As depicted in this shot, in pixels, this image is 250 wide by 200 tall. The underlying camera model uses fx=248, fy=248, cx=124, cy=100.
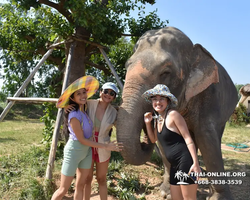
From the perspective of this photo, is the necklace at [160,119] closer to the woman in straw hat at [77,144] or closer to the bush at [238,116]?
the woman in straw hat at [77,144]

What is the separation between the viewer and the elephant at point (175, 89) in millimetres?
2855

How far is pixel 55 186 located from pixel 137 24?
13.5 feet

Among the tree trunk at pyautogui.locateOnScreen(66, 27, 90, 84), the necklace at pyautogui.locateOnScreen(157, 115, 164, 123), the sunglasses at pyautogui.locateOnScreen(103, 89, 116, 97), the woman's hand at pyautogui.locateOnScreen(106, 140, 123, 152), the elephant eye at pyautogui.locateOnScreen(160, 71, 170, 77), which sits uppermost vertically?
the tree trunk at pyautogui.locateOnScreen(66, 27, 90, 84)

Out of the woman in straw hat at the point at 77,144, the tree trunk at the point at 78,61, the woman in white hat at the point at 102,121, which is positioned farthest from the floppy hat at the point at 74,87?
the tree trunk at the point at 78,61

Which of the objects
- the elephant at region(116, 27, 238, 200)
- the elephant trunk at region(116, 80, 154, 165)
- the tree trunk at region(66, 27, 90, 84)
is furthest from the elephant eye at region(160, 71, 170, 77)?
the tree trunk at region(66, 27, 90, 84)

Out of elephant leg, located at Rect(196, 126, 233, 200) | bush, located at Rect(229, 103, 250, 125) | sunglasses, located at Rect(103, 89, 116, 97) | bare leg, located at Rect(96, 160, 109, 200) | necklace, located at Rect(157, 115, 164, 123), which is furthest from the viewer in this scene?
bush, located at Rect(229, 103, 250, 125)

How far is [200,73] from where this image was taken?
3.47m

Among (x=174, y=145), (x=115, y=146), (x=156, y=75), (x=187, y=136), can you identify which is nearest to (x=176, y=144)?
(x=174, y=145)

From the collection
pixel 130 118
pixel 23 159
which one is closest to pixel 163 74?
pixel 130 118

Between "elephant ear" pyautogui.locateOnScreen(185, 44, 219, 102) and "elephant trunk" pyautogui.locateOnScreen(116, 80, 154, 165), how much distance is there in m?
0.80

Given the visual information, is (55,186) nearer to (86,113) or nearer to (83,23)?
(86,113)

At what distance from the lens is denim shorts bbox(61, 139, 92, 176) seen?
2.91 m

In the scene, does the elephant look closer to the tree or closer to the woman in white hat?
the woman in white hat

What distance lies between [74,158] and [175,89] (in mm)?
1541
